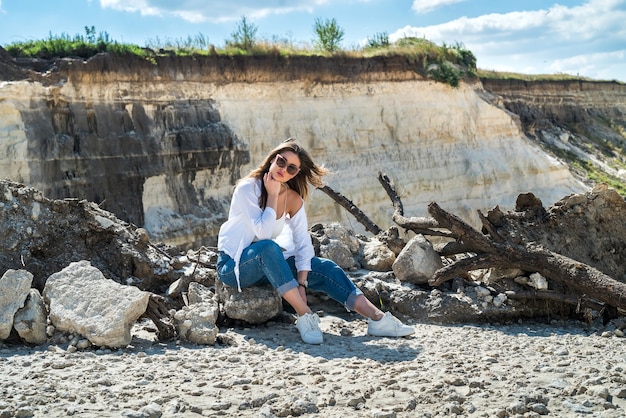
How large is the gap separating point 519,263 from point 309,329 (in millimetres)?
2124

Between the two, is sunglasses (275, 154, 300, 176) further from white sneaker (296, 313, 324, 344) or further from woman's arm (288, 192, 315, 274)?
white sneaker (296, 313, 324, 344)

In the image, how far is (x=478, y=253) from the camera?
6086mm

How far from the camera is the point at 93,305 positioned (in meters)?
4.64

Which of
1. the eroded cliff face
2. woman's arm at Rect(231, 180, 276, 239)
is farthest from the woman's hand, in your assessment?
the eroded cliff face

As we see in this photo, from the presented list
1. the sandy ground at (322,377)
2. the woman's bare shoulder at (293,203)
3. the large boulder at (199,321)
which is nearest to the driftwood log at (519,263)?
the sandy ground at (322,377)

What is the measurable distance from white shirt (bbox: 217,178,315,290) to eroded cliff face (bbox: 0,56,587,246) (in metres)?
10.5

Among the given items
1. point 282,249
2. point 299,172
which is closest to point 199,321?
point 282,249

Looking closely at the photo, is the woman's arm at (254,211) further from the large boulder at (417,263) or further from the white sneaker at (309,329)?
the large boulder at (417,263)

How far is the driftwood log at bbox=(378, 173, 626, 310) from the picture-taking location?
548 cm

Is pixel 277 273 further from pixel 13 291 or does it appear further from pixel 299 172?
pixel 13 291

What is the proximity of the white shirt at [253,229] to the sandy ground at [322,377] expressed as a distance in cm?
60

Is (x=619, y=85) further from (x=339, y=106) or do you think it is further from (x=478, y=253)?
(x=478, y=253)

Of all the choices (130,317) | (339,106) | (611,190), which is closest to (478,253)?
(611,190)

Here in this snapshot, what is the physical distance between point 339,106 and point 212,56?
177 inches
